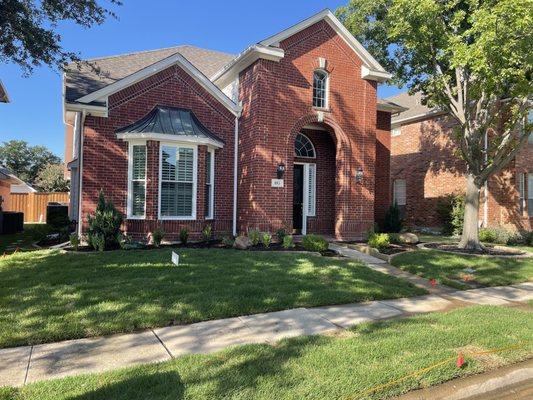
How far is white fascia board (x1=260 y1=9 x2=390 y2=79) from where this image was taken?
1267 centimetres

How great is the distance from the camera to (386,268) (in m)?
10.1

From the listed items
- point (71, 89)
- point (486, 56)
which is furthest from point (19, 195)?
point (486, 56)

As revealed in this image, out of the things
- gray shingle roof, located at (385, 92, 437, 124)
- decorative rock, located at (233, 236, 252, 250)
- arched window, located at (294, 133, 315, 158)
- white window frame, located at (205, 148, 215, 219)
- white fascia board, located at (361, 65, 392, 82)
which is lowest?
decorative rock, located at (233, 236, 252, 250)

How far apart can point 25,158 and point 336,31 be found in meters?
70.5

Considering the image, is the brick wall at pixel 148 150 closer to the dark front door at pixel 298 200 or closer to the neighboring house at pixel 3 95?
the dark front door at pixel 298 200

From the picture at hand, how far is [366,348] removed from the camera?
4.51 m

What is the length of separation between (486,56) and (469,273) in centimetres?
531

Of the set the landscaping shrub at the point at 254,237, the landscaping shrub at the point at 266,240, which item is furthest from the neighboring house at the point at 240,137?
the landscaping shrub at the point at 266,240

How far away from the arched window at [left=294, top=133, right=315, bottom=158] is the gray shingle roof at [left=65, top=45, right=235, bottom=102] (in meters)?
5.00

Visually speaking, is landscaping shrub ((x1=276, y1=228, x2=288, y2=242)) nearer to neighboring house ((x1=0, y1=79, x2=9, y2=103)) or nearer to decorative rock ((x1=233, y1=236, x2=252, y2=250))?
decorative rock ((x1=233, y1=236, x2=252, y2=250))

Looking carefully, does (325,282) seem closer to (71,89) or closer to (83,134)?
(83,134)

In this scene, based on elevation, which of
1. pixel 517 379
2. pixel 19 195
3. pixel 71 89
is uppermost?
pixel 71 89

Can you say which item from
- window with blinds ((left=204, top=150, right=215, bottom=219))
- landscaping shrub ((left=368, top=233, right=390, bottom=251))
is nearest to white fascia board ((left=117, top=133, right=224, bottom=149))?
window with blinds ((left=204, top=150, right=215, bottom=219))

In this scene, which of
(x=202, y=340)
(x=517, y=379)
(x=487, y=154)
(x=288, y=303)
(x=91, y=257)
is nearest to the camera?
(x=517, y=379)
